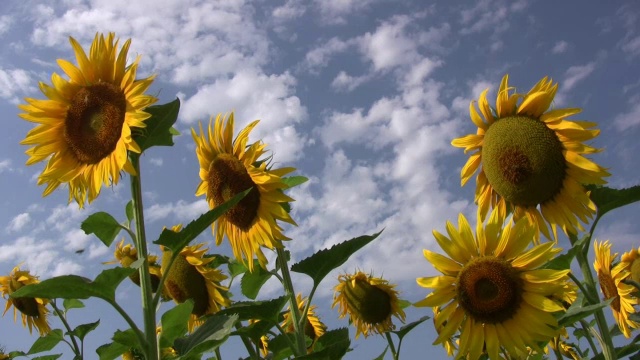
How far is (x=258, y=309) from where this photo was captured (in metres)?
3.61

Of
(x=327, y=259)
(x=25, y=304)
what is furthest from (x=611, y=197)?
(x=25, y=304)

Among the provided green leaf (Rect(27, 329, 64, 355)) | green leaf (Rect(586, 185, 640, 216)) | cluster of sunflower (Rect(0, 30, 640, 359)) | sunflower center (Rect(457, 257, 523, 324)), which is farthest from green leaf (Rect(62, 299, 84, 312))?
green leaf (Rect(586, 185, 640, 216))

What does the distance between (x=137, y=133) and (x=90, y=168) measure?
1.86 feet

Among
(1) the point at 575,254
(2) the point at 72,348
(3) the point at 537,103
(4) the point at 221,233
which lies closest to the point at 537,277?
(1) the point at 575,254

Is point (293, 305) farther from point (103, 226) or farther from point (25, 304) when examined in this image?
point (25, 304)

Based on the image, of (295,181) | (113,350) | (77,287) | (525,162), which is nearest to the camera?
(77,287)

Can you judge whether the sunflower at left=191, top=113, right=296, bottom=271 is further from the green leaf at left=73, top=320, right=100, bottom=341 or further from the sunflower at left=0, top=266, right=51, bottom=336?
the sunflower at left=0, top=266, right=51, bottom=336

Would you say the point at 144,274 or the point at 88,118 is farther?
the point at 88,118

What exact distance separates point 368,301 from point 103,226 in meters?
3.98

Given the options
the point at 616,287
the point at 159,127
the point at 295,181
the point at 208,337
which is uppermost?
the point at 159,127

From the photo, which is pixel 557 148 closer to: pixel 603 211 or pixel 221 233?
pixel 603 211

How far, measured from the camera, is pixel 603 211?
4.04 m

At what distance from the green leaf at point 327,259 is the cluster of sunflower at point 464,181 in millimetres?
201

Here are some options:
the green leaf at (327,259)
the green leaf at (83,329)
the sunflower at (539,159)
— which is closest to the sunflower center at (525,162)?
the sunflower at (539,159)
